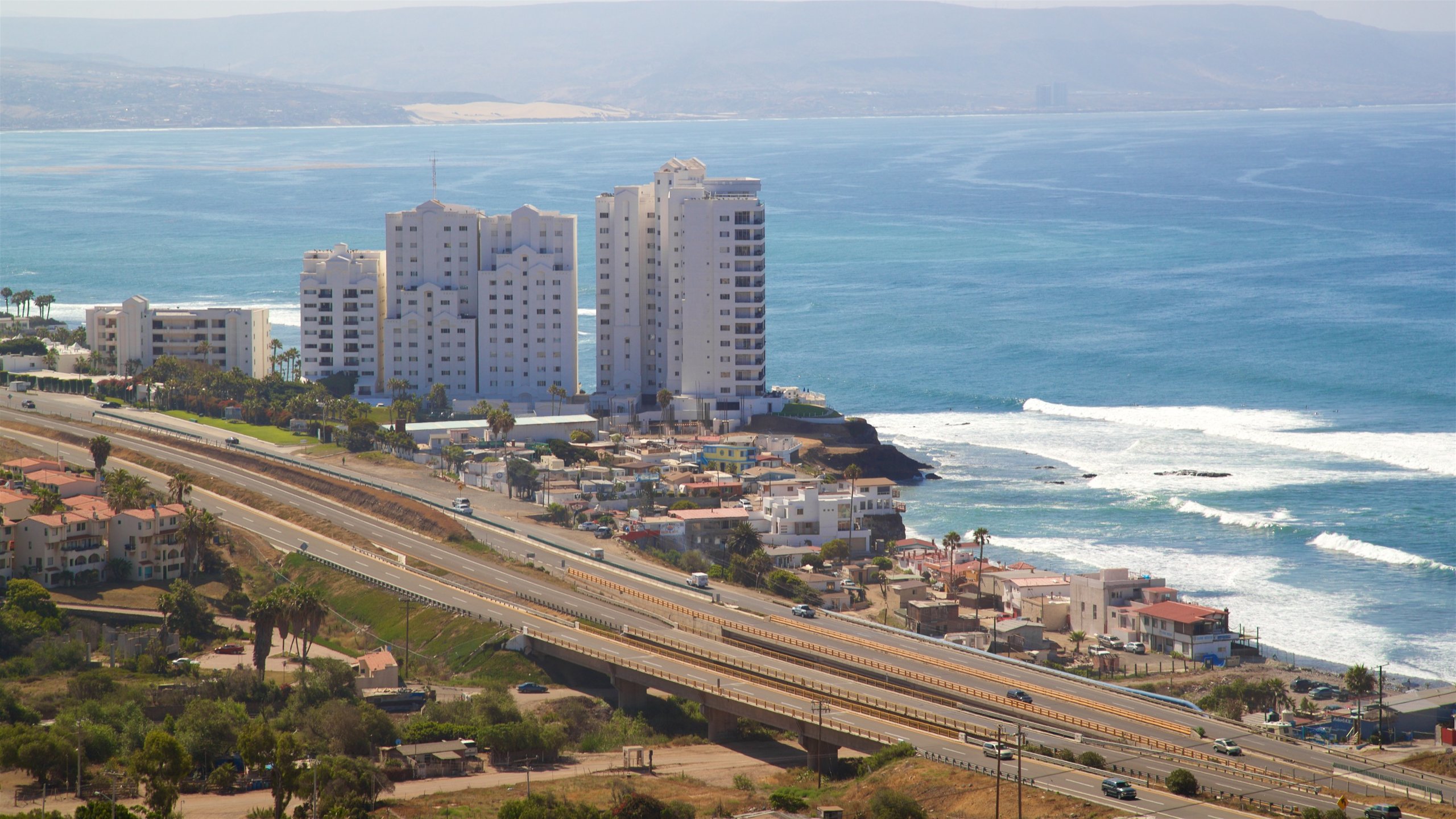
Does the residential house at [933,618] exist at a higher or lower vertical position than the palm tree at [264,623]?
lower

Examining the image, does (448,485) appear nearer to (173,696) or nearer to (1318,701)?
(173,696)

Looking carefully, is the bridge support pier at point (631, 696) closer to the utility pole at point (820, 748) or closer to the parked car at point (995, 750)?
the utility pole at point (820, 748)

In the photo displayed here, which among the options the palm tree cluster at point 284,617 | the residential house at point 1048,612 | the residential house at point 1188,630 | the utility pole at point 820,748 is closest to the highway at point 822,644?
the utility pole at point 820,748

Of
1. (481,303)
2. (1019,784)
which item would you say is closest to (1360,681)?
(1019,784)

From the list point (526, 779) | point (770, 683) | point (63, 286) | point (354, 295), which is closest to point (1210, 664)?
point (770, 683)

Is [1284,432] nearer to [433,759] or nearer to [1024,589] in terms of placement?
[1024,589]

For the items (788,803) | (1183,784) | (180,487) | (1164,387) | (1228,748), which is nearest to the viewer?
(1183,784)
